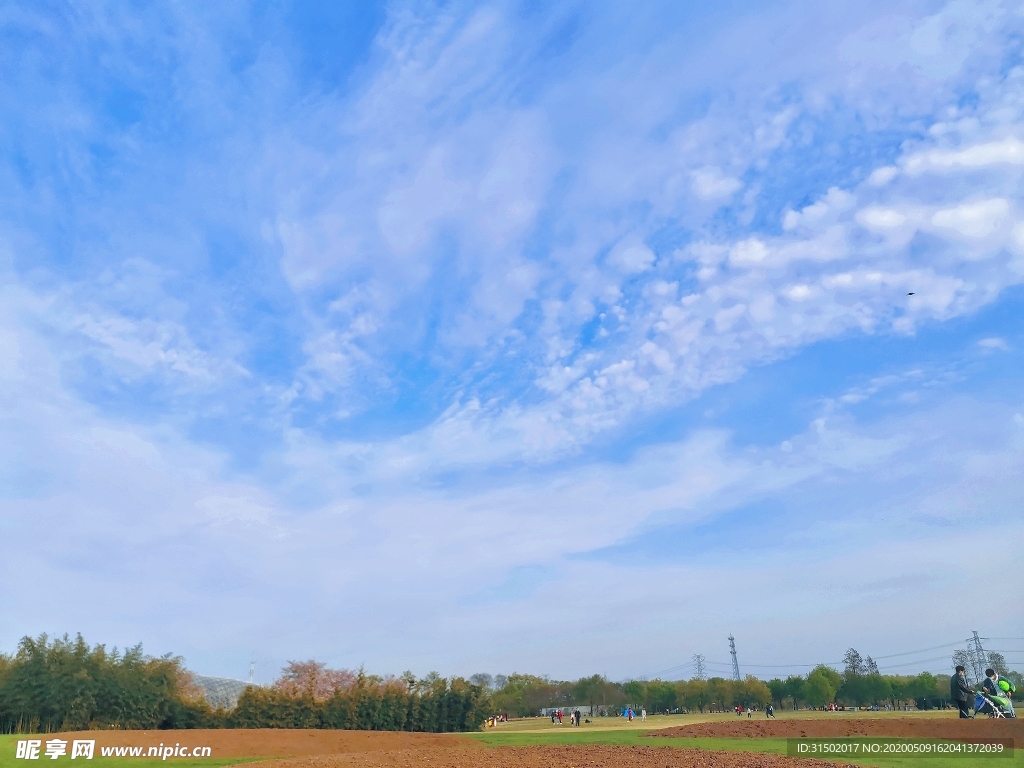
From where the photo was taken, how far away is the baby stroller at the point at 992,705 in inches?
835

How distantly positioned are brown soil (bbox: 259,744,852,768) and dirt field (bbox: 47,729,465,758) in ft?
20.3

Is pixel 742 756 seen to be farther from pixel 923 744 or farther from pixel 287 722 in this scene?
pixel 287 722

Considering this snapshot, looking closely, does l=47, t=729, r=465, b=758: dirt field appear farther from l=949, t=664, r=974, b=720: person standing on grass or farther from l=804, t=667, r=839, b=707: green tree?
l=804, t=667, r=839, b=707: green tree

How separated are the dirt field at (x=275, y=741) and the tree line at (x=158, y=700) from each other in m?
6.31

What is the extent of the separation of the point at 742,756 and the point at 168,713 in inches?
1201

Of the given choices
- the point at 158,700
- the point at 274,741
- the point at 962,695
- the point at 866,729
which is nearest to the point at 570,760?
the point at 962,695

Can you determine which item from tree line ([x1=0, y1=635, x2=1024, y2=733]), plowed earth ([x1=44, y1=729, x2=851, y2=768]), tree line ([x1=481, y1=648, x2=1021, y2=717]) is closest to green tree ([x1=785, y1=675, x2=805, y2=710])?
tree line ([x1=481, y1=648, x2=1021, y2=717])

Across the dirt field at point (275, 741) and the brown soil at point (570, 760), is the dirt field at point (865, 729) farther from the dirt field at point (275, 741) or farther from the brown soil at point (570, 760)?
the dirt field at point (275, 741)

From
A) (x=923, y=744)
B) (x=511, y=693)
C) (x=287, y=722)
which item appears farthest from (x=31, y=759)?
(x=511, y=693)

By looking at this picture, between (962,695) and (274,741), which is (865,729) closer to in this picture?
(962,695)

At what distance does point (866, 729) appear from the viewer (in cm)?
A: 2630

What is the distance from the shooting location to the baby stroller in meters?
21.2

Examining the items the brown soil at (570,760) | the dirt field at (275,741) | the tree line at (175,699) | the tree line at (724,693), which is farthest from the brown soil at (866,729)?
the tree line at (724,693)

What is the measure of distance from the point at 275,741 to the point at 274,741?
47 millimetres
